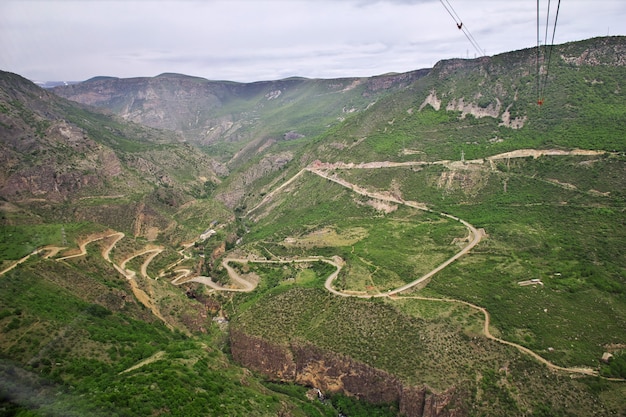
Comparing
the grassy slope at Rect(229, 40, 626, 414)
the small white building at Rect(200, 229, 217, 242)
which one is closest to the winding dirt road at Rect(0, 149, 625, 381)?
the grassy slope at Rect(229, 40, 626, 414)

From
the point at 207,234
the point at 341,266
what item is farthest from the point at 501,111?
the point at 207,234

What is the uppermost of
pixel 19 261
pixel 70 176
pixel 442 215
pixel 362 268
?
pixel 70 176

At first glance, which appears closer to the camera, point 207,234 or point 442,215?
point 442,215

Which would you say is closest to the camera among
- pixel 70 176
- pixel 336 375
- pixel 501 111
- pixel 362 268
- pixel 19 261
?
pixel 19 261

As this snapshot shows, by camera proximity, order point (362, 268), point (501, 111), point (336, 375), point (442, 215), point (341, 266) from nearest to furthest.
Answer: point (336, 375)
point (362, 268)
point (341, 266)
point (442, 215)
point (501, 111)

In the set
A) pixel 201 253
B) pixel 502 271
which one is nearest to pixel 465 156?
pixel 502 271

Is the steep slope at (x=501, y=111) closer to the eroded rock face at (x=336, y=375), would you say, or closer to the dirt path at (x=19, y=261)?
the eroded rock face at (x=336, y=375)

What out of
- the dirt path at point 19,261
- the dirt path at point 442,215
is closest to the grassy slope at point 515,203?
the dirt path at point 442,215

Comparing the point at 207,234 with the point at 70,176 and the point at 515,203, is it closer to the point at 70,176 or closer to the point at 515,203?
the point at 70,176

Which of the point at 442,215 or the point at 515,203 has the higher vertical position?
the point at 515,203
